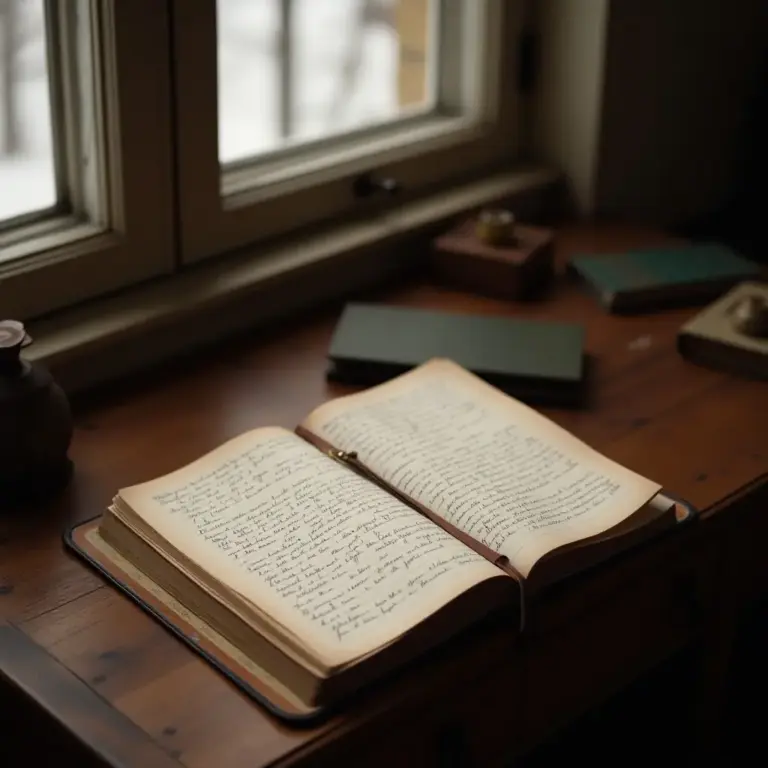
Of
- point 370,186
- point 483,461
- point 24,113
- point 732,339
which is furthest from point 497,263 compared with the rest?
point 24,113

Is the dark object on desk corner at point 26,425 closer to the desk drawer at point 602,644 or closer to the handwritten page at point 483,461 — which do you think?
the handwritten page at point 483,461

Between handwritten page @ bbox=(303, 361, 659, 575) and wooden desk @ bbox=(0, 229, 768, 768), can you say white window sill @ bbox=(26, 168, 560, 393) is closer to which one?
wooden desk @ bbox=(0, 229, 768, 768)

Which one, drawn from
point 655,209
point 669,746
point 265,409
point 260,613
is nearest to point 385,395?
point 265,409

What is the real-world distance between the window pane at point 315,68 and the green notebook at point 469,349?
11.5 inches

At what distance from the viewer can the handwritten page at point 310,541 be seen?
93 cm

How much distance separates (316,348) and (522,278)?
11.6 inches

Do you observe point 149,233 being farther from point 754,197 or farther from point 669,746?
point 754,197

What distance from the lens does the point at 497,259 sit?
5.23ft

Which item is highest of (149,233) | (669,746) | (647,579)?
(149,233)

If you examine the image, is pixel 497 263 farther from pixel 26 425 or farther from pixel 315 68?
pixel 26 425

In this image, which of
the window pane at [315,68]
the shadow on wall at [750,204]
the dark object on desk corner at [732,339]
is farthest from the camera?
the shadow on wall at [750,204]

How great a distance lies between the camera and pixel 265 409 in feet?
4.33

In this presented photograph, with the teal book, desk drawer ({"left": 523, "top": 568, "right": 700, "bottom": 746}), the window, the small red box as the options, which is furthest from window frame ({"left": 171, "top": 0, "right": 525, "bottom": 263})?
desk drawer ({"left": 523, "top": 568, "right": 700, "bottom": 746})

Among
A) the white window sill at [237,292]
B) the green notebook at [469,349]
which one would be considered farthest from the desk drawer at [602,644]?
the white window sill at [237,292]
